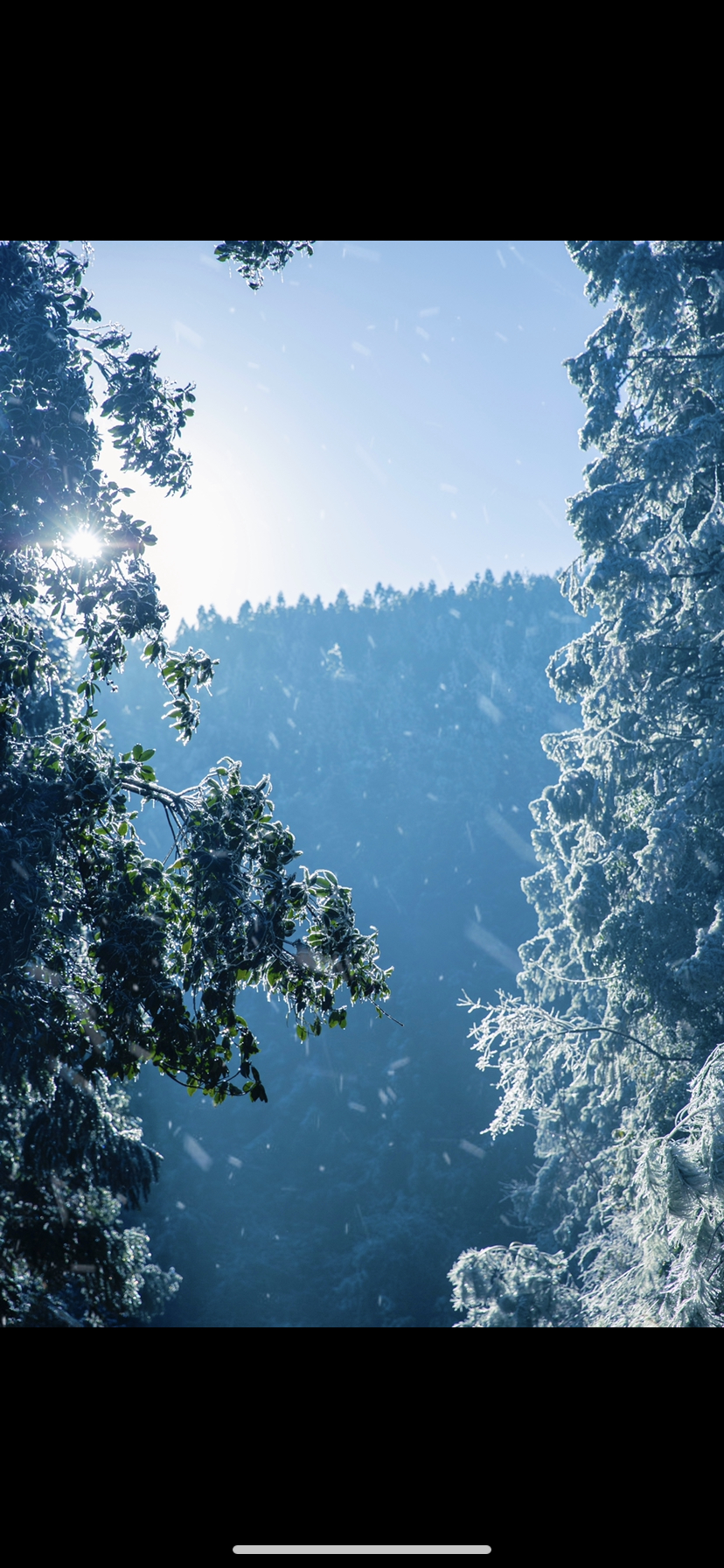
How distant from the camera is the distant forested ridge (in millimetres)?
17828

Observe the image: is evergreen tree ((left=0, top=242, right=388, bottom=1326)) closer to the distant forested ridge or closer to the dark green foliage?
the dark green foliage

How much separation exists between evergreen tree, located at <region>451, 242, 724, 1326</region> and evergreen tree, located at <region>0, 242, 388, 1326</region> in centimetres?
271

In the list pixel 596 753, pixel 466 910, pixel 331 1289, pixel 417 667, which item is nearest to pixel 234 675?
pixel 417 667

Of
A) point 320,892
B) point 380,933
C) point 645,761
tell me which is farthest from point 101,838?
point 380,933

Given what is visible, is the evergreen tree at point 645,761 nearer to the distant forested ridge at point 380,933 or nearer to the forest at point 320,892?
the forest at point 320,892

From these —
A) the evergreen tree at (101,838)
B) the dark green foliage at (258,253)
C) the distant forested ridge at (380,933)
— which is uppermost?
the distant forested ridge at (380,933)

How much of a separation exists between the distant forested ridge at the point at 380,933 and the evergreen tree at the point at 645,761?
437 inches

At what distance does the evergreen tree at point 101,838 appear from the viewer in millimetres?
2775

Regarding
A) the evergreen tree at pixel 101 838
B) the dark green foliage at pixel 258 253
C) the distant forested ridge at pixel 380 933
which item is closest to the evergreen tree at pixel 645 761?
the evergreen tree at pixel 101 838

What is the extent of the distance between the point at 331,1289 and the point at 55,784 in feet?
59.9

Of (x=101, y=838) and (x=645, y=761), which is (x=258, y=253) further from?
(x=645, y=761)

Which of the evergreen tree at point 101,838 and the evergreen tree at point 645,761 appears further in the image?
the evergreen tree at point 645,761
